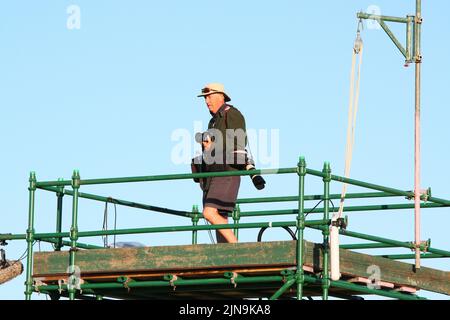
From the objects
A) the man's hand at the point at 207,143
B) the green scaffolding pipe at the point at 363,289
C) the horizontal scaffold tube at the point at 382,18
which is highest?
the horizontal scaffold tube at the point at 382,18

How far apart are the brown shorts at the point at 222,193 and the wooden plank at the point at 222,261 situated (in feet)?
2.98

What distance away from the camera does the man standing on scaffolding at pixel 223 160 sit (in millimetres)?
20531

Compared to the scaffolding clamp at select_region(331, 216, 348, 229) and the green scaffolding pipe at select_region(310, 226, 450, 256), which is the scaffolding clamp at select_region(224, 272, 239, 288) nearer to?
the green scaffolding pipe at select_region(310, 226, 450, 256)

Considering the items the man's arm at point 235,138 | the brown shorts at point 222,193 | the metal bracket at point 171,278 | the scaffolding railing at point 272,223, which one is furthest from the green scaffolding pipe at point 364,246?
the metal bracket at point 171,278

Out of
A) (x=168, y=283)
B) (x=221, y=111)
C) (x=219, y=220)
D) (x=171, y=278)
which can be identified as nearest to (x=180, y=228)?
(x=171, y=278)

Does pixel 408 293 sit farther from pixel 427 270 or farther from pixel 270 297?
pixel 270 297

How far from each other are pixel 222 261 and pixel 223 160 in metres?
1.62

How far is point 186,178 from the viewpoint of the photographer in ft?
64.6

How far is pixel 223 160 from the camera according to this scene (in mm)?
20641

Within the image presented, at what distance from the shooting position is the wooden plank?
63.2 ft

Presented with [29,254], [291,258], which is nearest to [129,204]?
[29,254]

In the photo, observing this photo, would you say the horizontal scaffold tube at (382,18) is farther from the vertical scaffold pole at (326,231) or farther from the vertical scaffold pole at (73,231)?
the vertical scaffold pole at (73,231)
